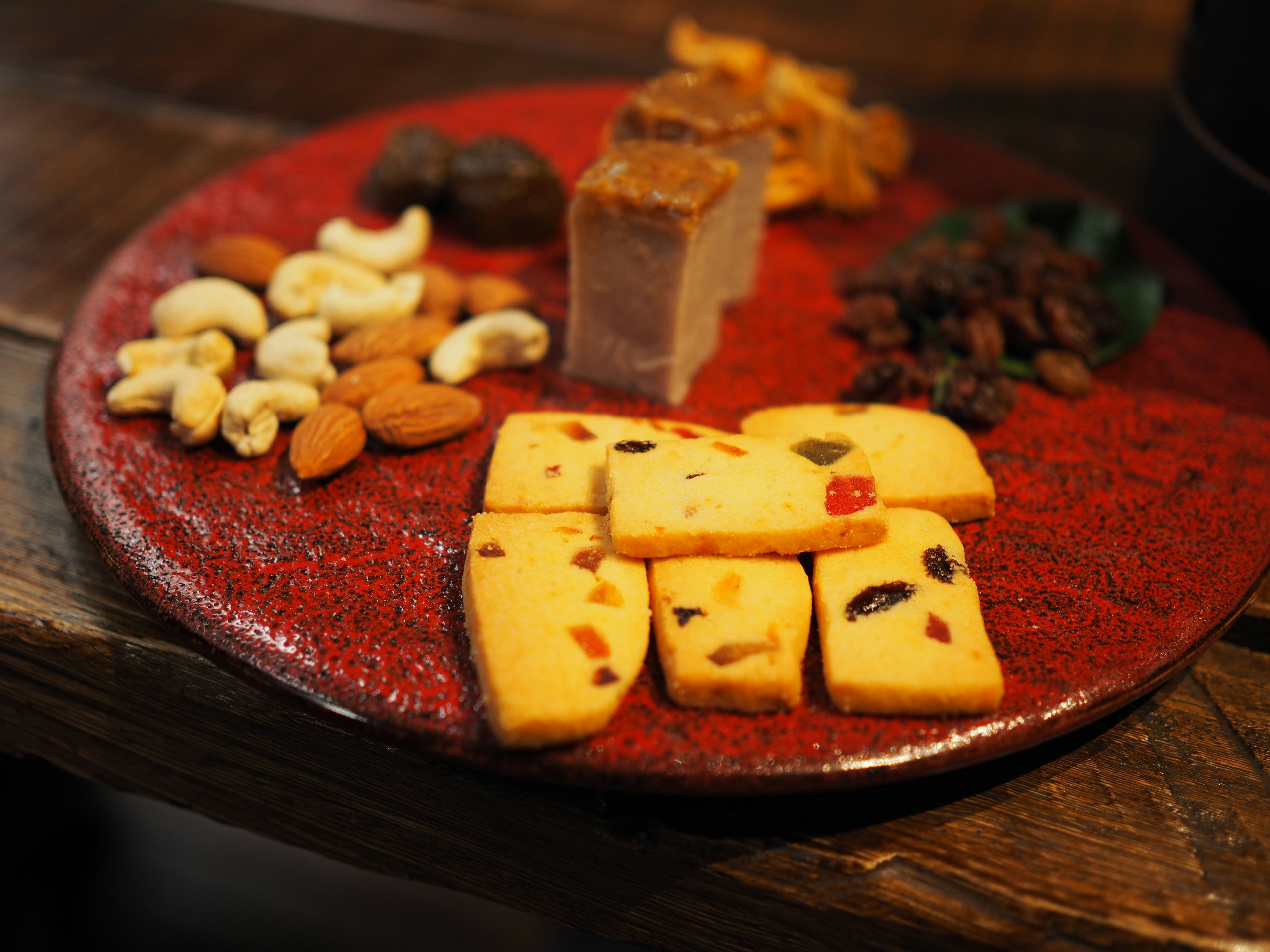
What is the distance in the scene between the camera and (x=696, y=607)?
4.32 feet

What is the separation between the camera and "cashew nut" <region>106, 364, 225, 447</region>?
1.63 metres

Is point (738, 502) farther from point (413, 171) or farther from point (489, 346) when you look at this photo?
point (413, 171)

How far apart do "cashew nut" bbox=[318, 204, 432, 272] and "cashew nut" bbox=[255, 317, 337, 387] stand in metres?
0.31

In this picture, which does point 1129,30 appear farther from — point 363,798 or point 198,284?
point 363,798

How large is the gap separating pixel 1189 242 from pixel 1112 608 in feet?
4.21

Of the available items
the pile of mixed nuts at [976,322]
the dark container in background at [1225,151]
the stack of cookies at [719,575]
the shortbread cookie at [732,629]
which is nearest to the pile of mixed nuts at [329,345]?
the stack of cookies at [719,575]

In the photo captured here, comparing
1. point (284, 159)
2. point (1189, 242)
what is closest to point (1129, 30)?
point (1189, 242)

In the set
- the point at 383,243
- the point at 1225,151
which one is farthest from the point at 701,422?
the point at 1225,151

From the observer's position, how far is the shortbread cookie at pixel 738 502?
1368mm

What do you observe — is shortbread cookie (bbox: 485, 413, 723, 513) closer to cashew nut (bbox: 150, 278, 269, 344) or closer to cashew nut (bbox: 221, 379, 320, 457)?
cashew nut (bbox: 221, 379, 320, 457)

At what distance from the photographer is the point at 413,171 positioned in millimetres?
2236

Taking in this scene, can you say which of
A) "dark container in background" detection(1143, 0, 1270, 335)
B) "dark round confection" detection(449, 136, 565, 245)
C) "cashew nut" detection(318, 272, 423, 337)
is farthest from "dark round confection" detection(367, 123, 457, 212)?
"dark container in background" detection(1143, 0, 1270, 335)

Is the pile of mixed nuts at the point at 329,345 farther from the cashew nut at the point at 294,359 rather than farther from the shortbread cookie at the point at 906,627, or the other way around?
the shortbread cookie at the point at 906,627

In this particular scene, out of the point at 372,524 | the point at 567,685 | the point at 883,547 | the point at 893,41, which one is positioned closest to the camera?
the point at 567,685
